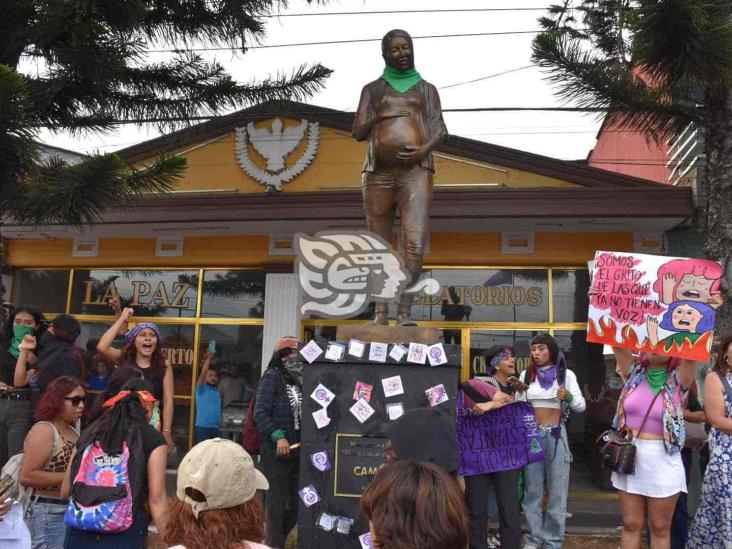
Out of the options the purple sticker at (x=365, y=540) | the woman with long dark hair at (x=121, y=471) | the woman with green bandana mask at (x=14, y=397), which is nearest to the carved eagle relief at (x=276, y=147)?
the woman with green bandana mask at (x=14, y=397)

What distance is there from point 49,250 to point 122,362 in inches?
244

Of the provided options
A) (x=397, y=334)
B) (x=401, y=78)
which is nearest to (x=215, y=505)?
(x=397, y=334)

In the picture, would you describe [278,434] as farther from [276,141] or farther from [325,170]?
[276,141]

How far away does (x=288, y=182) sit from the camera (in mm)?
9391

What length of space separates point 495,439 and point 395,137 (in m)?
2.26

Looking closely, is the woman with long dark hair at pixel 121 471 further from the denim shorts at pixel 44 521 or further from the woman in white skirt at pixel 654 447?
the woman in white skirt at pixel 654 447

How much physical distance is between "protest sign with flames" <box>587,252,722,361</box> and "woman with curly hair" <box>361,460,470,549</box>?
9.52ft

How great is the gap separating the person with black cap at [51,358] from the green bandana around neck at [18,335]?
0.17 meters

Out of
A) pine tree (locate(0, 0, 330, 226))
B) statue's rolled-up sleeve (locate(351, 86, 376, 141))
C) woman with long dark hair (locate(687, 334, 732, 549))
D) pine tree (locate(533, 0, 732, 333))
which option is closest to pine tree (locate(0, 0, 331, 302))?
pine tree (locate(0, 0, 330, 226))

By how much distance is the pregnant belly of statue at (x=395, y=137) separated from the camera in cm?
469

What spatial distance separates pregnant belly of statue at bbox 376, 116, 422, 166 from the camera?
4691 millimetres

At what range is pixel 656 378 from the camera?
4109 mm

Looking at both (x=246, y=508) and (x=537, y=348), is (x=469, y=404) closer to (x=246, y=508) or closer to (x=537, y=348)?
(x=537, y=348)

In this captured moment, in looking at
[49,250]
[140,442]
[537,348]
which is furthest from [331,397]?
[49,250]
